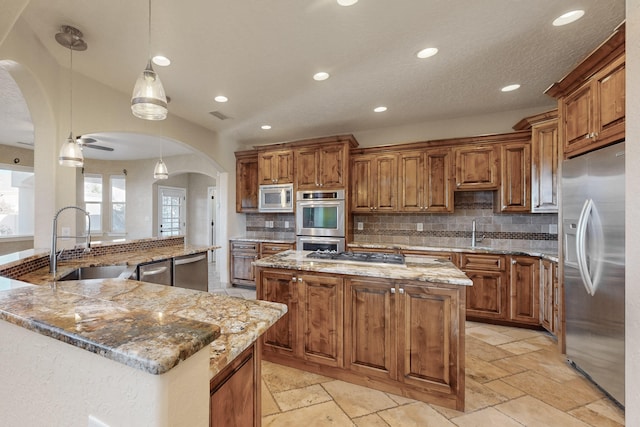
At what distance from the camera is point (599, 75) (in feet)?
6.48

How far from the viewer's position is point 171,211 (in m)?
7.07

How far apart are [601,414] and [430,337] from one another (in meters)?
1.24

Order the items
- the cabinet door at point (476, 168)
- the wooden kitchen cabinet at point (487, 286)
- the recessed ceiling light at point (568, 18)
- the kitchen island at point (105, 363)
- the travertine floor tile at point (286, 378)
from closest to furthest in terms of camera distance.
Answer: the kitchen island at point (105, 363), the recessed ceiling light at point (568, 18), the travertine floor tile at point (286, 378), the wooden kitchen cabinet at point (487, 286), the cabinet door at point (476, 168)

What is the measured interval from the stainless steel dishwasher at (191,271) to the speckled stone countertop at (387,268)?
1208 mm

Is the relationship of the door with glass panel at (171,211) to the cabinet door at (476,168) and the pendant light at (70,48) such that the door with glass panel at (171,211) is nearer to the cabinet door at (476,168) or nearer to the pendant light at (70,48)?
the pendant light at (70,48)

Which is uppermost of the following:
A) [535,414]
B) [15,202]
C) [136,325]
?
[15,202]

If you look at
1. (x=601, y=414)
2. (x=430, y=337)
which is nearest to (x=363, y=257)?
(x=430, y=337)

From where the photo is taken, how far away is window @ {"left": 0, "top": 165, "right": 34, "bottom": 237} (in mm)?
5137

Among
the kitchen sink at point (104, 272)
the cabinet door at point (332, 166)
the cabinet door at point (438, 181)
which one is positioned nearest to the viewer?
the kitchen sink at point (104, 272)

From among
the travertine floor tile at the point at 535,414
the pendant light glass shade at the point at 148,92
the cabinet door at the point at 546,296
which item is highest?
the pendant light glass shade at the point at 148,92

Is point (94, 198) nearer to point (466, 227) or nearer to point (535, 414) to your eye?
point (466, 227)

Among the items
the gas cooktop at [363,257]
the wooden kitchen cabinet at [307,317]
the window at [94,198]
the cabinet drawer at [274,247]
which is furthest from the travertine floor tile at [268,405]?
the window at [94,198]

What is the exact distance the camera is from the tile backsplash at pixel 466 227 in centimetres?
349

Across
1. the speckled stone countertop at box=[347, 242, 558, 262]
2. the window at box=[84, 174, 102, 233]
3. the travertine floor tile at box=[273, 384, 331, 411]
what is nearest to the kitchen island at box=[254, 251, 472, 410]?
the travertine floor tile at box=[273, 384, 331, 411]
